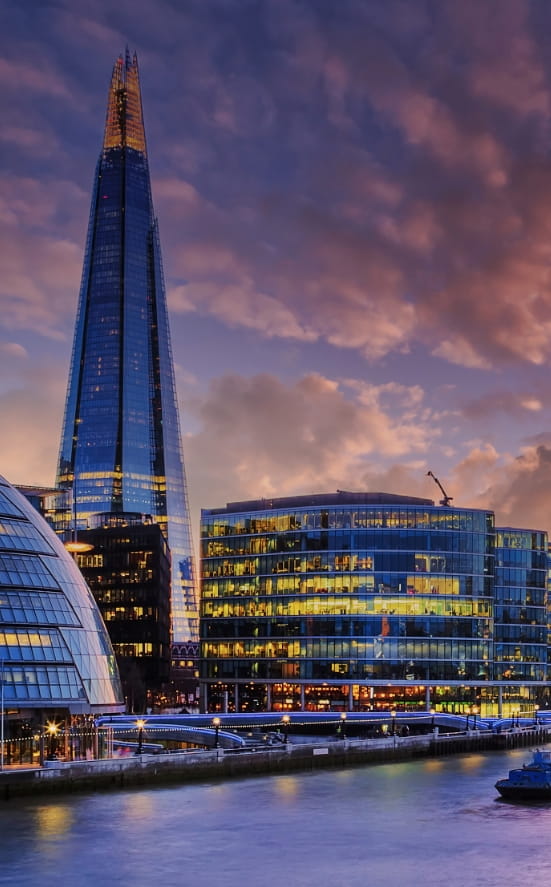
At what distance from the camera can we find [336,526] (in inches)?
7717

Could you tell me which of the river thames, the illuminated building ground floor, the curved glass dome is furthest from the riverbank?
the illuminated building ground floor

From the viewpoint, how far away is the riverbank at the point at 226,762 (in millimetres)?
90438

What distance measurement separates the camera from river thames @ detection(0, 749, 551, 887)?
2670 inches

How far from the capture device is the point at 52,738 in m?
95.9

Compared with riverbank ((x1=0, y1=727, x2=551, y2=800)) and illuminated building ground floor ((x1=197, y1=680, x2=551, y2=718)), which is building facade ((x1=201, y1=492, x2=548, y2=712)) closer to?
illuminated building ground floor ((x1=197, y1=680, x2=551, y2=718))

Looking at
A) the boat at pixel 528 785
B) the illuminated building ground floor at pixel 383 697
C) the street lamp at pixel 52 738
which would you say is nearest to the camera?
the street lamp at pixel 52 738

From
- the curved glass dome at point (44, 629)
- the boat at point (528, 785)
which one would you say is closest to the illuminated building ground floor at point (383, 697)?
the boat at point (528, 785)

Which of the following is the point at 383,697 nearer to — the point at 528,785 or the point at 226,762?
the point at 226,762

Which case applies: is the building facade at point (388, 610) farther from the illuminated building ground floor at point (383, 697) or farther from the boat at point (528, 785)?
the boat at point (528, 785)

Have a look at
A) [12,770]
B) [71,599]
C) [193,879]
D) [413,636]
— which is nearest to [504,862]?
[193,879]

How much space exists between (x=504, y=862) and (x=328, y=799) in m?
29.4

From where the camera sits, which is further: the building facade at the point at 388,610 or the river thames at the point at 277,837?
the building facade at the point at 388,610

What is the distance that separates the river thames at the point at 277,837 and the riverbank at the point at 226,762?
1.60m

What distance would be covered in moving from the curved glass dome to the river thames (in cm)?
796
